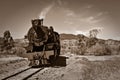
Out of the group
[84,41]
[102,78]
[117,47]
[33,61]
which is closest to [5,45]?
[84,41]

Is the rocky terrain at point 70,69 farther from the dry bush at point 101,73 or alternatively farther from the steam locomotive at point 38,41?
the steam locomotive at point 38,41

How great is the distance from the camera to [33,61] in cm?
1110

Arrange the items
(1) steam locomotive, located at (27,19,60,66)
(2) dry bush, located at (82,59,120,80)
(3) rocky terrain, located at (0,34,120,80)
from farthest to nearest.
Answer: (1) steam locomotive, located at (27,19,60,66)
(3) rocky terrain, located at (0,34,120,80)
(2) dry bush, located at (82,59,120,80)

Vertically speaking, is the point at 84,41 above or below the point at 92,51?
above

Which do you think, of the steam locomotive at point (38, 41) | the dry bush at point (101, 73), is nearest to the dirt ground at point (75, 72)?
the dry bush at point (101, 73)

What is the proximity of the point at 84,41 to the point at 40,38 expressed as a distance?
84.5ft

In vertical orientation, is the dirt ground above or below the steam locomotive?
below

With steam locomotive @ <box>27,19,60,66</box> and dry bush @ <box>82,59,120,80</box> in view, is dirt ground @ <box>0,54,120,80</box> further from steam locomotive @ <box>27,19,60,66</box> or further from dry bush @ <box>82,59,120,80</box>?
steam locomotive @ <box>27,19,60,66</box>

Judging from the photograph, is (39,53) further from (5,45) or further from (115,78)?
(5,45)

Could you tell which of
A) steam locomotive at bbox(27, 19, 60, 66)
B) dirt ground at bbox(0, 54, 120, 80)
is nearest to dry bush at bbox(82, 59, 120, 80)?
dirt ground at bbox(0, 54, 120, 80)

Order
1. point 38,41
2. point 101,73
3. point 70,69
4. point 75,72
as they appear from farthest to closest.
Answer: point 38,41
point 70,69
point 75,72
point 101,73

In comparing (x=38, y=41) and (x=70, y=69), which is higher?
(x=38, y=41)

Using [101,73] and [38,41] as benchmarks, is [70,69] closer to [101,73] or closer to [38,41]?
[101,73]

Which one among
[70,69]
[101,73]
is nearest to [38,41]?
[70,69]
